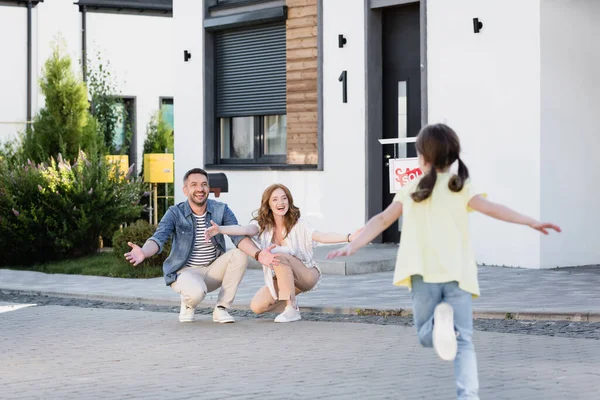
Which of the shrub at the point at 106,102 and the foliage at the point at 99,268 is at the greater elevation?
the shrub at the point at 106,102

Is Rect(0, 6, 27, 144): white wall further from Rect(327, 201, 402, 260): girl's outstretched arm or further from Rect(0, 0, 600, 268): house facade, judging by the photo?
Rect(327, 201, 402, 260): girl's outstretched arm

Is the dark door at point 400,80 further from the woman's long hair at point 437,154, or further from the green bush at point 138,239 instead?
the woman's long hair at point 437,154

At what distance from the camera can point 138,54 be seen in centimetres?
3175

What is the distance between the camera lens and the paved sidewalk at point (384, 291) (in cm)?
1118

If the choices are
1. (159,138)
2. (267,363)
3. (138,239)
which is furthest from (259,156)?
(267,363)

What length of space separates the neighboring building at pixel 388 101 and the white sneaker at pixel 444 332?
29.9 ft

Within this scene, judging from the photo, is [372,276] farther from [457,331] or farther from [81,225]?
[457,331]

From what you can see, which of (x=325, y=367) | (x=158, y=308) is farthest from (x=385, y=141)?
(x=325, y=367)

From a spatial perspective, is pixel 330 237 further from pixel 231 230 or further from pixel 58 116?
pixel 58 116

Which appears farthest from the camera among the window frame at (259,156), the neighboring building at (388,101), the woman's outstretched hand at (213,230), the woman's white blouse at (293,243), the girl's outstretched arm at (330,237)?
the window frame at (259,156)

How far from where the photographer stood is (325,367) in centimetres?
830

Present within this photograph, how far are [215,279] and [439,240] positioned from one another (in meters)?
5.21

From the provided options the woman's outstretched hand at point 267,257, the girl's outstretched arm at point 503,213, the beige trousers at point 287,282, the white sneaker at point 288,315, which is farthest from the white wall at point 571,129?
the girl's outstretched arm at point 503,213

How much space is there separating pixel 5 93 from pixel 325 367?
2262cm
